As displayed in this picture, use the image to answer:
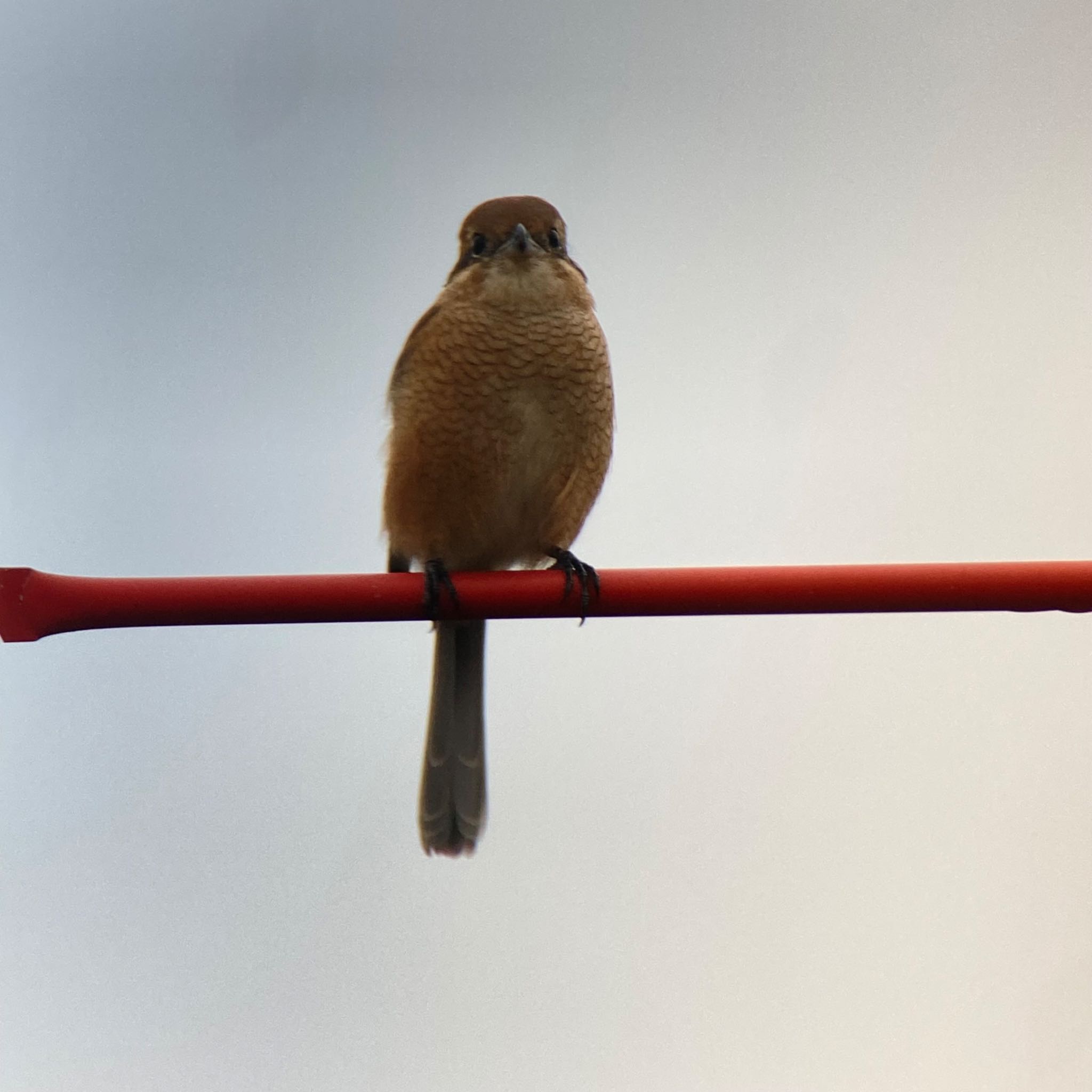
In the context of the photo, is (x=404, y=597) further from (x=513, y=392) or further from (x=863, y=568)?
(x=513, y=392)

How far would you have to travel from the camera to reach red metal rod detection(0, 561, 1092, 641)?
33.1 inches

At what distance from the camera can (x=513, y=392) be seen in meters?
1.37

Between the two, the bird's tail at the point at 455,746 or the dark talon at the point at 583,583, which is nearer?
the dark talon at the point at 583,583

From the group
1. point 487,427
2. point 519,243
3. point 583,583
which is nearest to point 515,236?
point 519,243

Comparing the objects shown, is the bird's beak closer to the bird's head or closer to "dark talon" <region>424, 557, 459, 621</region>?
the bird's head

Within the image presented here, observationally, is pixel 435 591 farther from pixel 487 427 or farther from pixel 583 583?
pixel 487 427

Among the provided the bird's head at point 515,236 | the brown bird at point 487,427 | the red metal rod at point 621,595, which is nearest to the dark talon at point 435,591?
the red metal rod at point 621,595

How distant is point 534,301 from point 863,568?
24.7 inches

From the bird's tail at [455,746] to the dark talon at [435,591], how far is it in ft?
1.07

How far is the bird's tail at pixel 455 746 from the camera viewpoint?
4.68ft

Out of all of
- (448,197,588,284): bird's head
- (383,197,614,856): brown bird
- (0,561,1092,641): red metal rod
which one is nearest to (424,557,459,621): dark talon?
(0,561,1092,641): red metal rod

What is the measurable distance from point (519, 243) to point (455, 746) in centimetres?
62

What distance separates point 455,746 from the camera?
146cm

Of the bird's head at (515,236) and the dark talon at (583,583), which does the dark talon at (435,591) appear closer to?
the dark talon at (583,583)
